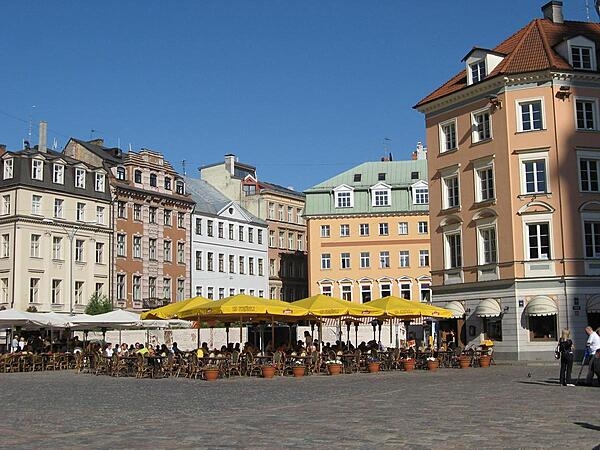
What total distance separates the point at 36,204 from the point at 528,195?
3676 cm

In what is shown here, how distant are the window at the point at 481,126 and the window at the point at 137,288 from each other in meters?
34.6

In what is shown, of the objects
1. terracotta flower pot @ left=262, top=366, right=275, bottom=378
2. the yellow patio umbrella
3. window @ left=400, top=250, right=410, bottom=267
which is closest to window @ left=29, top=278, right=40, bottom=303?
the yellow patio umbrella

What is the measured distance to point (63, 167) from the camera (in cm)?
6506

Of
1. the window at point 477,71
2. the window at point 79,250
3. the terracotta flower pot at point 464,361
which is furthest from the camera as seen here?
the window at point 79,250

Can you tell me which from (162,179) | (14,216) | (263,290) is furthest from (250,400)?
(263,290)

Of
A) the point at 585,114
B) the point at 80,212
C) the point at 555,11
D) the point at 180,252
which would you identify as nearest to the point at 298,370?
the point at 585,114

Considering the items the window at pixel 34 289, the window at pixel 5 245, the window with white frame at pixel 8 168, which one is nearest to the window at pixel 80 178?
the window with white frame at pixel 8 168

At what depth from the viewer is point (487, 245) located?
4344 cm

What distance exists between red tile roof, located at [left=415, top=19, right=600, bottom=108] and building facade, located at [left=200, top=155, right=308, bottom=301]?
123ft

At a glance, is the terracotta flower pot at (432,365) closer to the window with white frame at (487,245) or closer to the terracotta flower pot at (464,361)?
the terracotta flower pot at (464,361)

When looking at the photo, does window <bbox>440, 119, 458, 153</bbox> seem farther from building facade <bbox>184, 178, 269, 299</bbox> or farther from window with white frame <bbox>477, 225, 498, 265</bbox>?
building facade <bbox>184, 178, 269, 299</bbox>

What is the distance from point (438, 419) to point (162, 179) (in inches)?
2311

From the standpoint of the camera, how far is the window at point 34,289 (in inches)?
2437

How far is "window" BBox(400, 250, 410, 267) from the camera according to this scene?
249 feet
